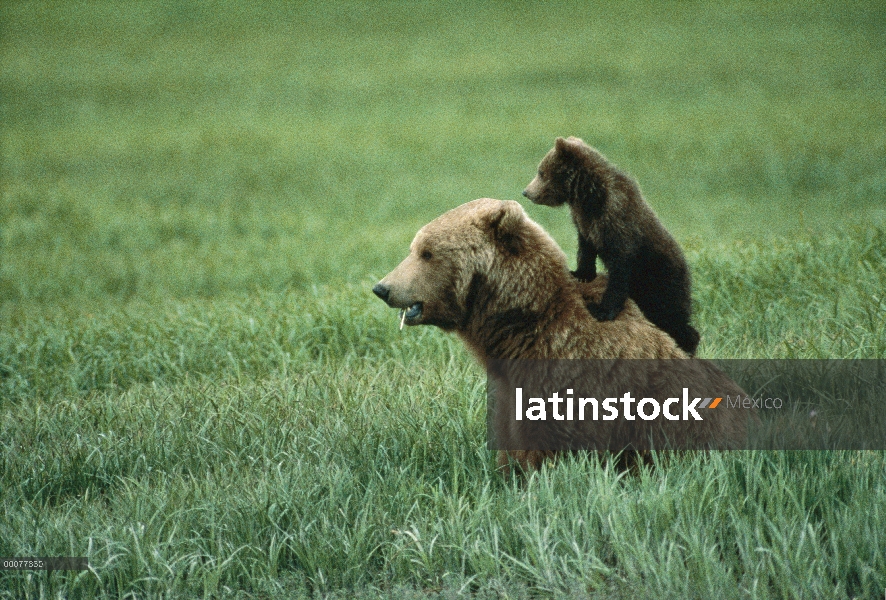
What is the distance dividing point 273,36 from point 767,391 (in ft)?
65.6

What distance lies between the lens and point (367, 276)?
9242 mm

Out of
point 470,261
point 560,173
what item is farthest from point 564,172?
point 470,261

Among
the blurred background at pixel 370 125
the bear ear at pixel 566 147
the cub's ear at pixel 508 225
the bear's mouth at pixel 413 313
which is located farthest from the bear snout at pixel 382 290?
the blurred background at pixel 370 125

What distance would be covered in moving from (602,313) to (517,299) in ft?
1.17

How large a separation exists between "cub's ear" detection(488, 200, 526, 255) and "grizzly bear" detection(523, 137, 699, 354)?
13.1 inches

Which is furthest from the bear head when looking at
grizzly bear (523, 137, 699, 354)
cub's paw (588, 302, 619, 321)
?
cub's paw (588, 302, 619, 321)

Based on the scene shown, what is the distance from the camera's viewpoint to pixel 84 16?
22531mm

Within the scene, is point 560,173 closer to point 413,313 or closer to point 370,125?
point 413,313

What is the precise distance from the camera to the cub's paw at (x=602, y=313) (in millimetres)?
3850

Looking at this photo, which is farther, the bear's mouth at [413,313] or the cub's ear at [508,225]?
the bear's mouth at [413,313]

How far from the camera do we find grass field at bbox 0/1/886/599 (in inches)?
Answer: 137

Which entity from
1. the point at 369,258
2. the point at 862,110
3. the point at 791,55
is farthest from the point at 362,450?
the point at 791,55

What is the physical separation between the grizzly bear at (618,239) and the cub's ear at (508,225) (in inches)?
13.1

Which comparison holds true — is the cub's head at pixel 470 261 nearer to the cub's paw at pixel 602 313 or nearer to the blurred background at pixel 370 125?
the cub's paw at pixel 602 313
